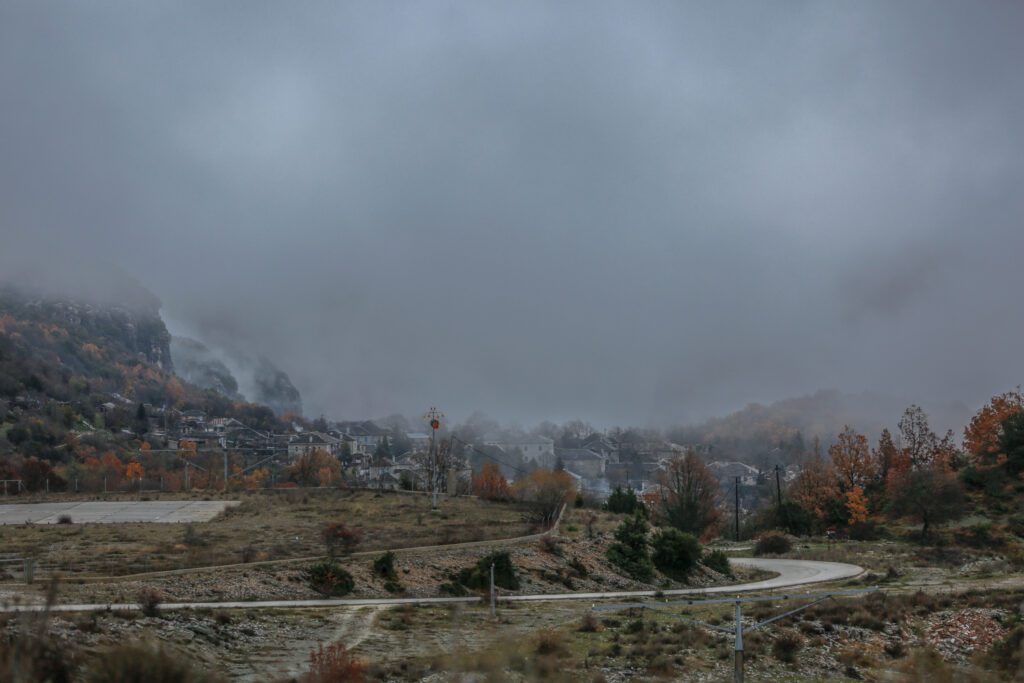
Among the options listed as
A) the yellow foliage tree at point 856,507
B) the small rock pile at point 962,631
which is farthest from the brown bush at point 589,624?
the yellow foliage tree at point 856,507

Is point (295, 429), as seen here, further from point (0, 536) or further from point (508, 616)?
point (508, 616)

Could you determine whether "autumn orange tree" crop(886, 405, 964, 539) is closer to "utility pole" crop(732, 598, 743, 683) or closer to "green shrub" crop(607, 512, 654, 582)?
"green shrub" crop(607, 512, 654, 582)

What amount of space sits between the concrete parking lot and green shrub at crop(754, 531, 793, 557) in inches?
1346

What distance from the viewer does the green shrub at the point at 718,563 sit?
43.8 metres

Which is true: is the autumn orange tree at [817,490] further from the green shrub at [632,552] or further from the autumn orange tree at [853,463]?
the green shrub at [632,552]

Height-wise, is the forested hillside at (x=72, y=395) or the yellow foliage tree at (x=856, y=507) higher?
the forested hillside at (x=72, y=395)

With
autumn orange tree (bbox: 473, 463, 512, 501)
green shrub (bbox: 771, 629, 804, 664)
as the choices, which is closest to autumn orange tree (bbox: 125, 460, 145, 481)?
autumn orange tree (bbox: 473, 463, 512, 501)

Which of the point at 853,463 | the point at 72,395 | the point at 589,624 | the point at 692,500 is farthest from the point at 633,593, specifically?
the point at 72,395

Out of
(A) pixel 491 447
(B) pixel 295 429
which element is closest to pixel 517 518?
(A) pixel 491 447

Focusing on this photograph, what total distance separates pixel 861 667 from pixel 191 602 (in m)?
19.0

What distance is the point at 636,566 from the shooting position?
40.7 m

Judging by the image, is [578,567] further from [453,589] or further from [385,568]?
[385,568]

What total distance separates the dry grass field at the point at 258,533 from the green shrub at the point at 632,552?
4.70 metres

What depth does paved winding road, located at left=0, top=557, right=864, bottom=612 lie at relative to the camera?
920 inches
